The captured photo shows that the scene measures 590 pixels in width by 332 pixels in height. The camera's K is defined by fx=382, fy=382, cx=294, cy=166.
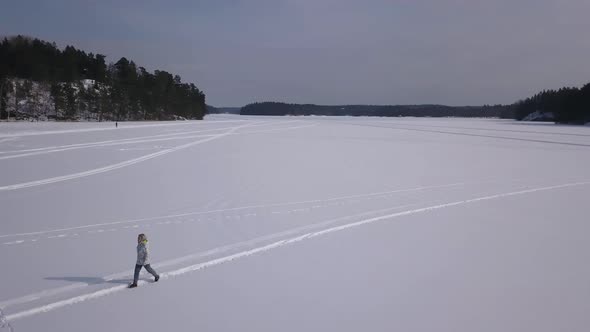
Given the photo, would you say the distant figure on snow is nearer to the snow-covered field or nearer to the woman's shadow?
the snow-covered field

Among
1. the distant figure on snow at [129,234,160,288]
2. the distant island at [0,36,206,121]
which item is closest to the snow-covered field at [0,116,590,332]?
the distant figure on snow at [129,234,160,288]

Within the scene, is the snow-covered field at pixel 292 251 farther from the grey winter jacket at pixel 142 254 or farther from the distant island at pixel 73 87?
the distant island at pixel 73 87

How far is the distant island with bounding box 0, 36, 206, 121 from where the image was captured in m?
56.6

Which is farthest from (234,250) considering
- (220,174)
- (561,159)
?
(561,159)

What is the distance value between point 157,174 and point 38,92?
192ft

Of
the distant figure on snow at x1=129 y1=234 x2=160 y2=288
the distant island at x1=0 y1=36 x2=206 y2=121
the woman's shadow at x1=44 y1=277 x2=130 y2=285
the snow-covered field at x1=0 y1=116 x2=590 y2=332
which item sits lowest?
the woman's shadow at x1=44 y1=277 x2=130 y2=285

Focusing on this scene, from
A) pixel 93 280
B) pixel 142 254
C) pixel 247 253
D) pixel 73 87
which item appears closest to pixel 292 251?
pixel 247 253

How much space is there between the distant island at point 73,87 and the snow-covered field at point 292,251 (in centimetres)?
4833

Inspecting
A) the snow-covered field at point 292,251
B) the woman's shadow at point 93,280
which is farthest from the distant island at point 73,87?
the woman's shadow at point 93,280

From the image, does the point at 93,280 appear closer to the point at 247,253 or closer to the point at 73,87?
the point at 247,253

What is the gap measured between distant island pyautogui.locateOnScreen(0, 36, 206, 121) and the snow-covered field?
48331mm

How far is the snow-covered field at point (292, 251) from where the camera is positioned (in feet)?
18.1

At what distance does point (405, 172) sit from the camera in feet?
62.4

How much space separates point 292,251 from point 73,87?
227 feet
